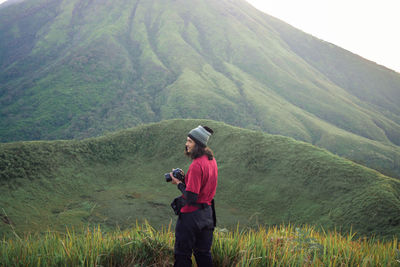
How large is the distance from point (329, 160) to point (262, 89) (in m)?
88.7

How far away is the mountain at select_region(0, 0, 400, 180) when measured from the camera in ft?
247

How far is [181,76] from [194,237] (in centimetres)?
9939

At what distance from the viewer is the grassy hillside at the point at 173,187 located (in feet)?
51.2

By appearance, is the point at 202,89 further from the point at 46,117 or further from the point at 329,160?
the point at 329,160

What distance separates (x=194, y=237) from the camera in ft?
12.6

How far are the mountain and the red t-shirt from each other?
1543 inches

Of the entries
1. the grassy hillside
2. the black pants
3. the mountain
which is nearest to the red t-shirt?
the black pants

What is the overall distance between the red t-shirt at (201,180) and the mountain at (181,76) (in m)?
39.2

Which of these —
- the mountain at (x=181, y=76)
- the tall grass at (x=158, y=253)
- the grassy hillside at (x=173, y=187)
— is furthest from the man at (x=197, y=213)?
the mountain at (x=181, y=76)

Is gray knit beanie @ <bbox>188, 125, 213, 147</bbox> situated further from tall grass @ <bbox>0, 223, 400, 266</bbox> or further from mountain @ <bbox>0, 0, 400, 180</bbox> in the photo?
mountain @ <bbox>0, 0, 400, 180</bbox>

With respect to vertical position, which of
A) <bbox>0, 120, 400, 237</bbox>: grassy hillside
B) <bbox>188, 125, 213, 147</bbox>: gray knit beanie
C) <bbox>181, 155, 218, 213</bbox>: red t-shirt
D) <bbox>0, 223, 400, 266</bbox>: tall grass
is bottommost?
<bbox>0, 120, 400, 237</bbox>: grassy hillside

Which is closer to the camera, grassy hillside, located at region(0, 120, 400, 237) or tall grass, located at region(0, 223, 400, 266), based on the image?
tall grass, located at region(0, 223, 400, 266)

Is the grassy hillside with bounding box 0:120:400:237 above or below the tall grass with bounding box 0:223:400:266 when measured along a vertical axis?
below

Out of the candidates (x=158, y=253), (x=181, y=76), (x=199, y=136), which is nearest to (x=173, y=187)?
(x=158, y=253)
